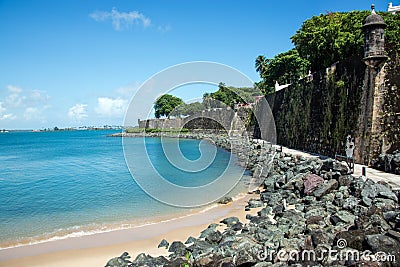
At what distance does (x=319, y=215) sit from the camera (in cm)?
711

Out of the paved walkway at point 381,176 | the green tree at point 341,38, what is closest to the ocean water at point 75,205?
the paved walkway at point 381,176

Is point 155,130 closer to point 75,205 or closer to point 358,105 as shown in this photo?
point 75,205

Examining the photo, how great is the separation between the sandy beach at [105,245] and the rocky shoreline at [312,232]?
1.62 ft

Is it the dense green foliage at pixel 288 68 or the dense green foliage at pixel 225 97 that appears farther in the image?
the dense green foliage at pixel 225 97

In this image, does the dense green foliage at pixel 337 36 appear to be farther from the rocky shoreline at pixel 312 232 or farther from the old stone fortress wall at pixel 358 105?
the rocky shoreline at pixel 312 232

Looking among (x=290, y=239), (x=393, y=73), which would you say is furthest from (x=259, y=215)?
(x=393, y=73)

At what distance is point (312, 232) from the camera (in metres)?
5.63

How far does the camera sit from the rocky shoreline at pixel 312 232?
478cm

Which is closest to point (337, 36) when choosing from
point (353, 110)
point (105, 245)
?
point (353, 110)

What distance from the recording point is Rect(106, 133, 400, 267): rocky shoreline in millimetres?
4781

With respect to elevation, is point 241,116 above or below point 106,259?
above

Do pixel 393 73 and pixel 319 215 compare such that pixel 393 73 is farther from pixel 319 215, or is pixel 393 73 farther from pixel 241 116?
pixel 241 116

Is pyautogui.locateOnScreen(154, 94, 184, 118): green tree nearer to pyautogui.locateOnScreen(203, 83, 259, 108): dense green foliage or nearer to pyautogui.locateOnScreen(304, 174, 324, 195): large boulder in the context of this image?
pyautogui.locateOnScreen(203, 83, 259, 108): dense green foliage

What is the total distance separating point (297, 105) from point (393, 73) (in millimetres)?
8936
